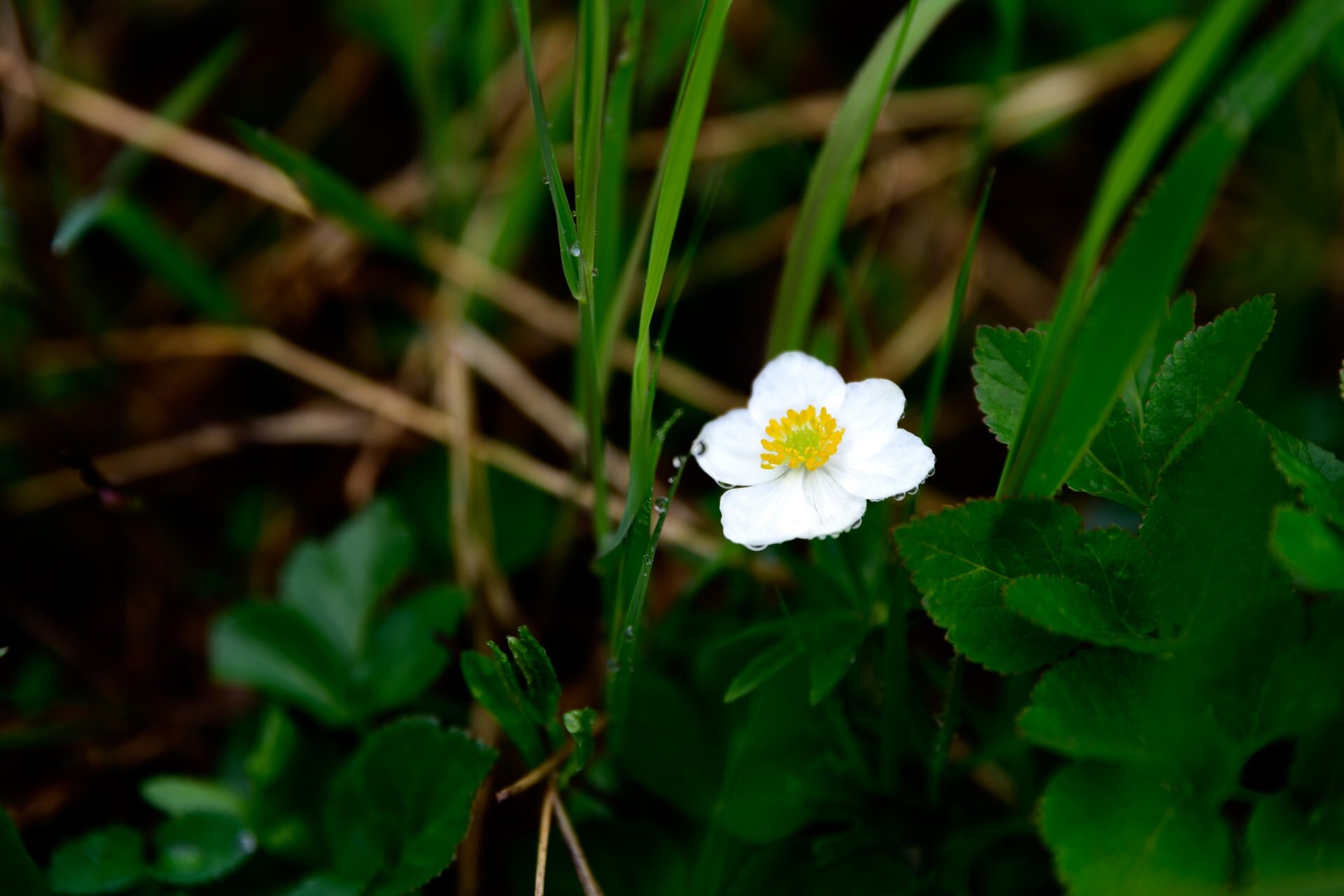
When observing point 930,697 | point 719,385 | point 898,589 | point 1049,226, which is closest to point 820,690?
point 898,589

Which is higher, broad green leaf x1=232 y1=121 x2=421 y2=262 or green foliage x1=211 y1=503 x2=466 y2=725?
broad green leaf x1=232 y1=121 x2=421 y2=262

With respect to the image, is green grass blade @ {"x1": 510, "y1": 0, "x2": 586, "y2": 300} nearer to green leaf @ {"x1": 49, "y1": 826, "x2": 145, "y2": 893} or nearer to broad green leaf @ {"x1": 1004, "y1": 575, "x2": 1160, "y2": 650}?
broad green leaf @ {"x1": 1004, "y1": 575, "x2": 1160, "y2": 650}

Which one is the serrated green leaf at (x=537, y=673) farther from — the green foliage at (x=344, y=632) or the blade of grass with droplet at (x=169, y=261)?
the blade of grass with droplet at (x=169, y=261)

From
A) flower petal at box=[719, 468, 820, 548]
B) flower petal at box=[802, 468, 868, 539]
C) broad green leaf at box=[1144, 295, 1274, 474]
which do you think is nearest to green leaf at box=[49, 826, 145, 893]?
flower petal at box=[719, 468, 820, 548]

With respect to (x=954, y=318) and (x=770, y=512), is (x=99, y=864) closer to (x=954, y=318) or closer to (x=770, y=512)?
(x=770, y=512)

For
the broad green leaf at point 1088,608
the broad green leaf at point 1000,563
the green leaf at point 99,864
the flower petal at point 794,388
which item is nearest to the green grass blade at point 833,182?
the flower petal at point 794,388

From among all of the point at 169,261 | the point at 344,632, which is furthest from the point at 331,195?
the point at 344,632
